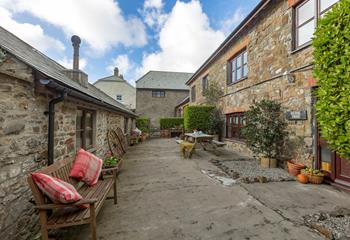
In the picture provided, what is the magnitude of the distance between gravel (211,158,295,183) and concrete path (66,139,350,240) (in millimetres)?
262

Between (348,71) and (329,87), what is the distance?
1.08ft

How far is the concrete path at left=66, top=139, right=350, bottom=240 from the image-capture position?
2.59 metres

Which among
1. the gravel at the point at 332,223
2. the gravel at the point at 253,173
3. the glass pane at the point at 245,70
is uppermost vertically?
the glass pane at the point at 245,70

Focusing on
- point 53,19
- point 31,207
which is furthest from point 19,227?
point 53,19

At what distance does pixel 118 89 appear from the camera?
30734 mm

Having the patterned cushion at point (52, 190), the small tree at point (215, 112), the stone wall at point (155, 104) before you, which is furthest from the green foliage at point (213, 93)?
the stone wall at point (155, 104)

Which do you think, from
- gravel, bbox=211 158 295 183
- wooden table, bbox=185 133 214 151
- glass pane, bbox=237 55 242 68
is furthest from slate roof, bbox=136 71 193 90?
gravel, bbox=211 158 295 183

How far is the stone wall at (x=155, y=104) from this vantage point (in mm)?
23953

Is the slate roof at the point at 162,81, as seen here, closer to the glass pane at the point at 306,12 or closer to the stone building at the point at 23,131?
the glass pane at the point at 306,12

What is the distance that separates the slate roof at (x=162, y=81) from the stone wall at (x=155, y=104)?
0.76 meters

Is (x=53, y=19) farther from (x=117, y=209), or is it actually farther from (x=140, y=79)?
(x=140, y=79)

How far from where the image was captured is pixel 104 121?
7.20 meters

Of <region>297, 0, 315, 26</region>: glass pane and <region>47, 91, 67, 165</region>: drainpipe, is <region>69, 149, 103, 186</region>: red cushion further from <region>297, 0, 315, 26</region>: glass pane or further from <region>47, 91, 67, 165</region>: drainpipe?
<region>297, 0, 315, 26</region>: glass pane

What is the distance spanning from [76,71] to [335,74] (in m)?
6.92
